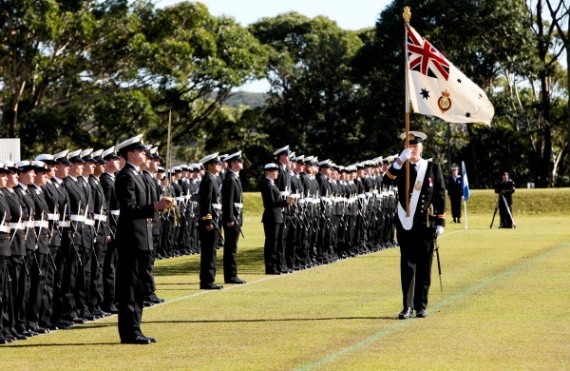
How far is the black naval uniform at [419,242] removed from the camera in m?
13.7

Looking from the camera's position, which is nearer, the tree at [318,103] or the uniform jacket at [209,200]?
the uniform jacket at [209,200]

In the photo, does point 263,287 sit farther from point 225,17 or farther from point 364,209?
point 225,17

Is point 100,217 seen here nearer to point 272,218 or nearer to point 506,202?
point 272,218

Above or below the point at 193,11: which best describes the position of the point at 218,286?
below

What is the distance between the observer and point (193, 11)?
47375 millimetres

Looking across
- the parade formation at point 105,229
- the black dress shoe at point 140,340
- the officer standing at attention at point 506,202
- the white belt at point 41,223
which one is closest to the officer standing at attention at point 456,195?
the officer standing at attention at point 506,202

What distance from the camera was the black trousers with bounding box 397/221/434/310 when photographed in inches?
538

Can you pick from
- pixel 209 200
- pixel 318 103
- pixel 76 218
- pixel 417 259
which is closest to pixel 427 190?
pixel 417 259

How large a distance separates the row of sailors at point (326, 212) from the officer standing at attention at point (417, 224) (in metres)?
7.25

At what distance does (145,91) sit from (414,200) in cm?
3465

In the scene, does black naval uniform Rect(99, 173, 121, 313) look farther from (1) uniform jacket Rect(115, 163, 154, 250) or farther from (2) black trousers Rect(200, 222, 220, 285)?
(1) uniform jacket Rect(115, 163, 154, 250)

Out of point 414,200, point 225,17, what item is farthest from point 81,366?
point 225,17

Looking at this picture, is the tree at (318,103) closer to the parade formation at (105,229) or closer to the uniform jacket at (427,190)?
the parade formation at (105,229)

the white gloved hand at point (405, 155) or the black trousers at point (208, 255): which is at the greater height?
the white gloved hand at point (405, 155)
